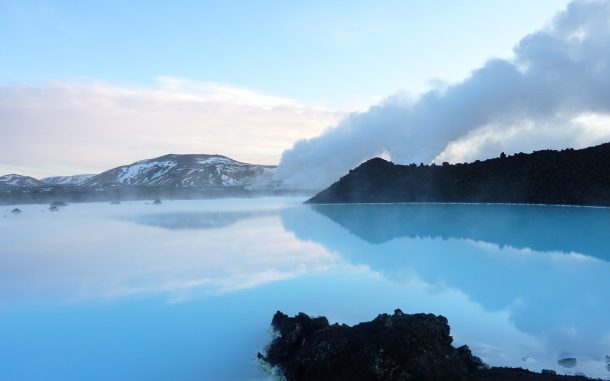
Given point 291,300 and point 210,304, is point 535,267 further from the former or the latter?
point 210,304

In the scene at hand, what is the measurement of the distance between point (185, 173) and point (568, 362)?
126 meters

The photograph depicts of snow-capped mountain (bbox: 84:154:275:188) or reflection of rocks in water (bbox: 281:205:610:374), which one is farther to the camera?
snow-capped mountain (bbox: 84:154:275:188)

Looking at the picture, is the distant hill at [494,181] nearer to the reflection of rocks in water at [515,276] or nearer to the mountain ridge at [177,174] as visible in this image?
the reflection of rocks in water at [515,276]

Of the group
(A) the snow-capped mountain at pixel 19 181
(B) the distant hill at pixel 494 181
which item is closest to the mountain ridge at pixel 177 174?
(A) the snow-capped mountain at pixel 19 181

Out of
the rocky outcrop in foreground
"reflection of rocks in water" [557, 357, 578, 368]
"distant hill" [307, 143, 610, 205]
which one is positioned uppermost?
"distant hill" [307, 143, 610, 205]

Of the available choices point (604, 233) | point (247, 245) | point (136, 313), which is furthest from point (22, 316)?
point (604, 233)

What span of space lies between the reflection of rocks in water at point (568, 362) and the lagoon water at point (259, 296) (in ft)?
0.23

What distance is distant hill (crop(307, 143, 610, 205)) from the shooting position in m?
28.6

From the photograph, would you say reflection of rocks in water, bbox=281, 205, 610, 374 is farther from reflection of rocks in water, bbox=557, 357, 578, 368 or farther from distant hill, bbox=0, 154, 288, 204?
distant hill, bbox=0, 154, 288, 204

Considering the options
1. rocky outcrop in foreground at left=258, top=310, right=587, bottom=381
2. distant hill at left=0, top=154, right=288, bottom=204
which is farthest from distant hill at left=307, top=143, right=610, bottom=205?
distant hill at left=0, top=154, right=288, bottom=204

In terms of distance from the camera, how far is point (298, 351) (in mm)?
4645

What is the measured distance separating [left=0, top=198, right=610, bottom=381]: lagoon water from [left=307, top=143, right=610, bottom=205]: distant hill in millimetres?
15422

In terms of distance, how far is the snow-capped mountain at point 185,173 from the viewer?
12106 cm

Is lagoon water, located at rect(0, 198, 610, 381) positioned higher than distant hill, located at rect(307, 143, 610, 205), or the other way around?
distant hill, located at rect(307, 143, 610, 205)
